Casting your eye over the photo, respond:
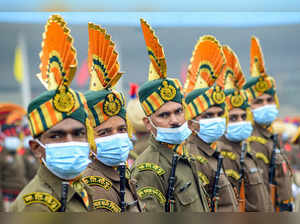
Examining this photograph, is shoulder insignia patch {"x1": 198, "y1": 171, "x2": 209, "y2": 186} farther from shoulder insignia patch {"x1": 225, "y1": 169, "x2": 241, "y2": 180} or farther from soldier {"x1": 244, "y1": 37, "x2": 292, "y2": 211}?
soldier {"x1": 244, "y1": 37, "x2": 292, "y2": 211}

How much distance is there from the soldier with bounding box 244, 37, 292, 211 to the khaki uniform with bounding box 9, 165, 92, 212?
5.30 metres

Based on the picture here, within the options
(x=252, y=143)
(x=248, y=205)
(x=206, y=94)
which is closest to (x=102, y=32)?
(x=206, y=94)

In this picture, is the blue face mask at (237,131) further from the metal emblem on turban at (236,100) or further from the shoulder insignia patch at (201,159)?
the shoulder insignia patch at (201,159)

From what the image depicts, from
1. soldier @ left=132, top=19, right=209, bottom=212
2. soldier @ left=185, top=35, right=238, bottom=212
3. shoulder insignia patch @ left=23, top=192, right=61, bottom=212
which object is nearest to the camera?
shoulder insignia patch @ left=23, top=192, right=61, bottom=212

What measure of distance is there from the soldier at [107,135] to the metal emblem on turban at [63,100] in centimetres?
77

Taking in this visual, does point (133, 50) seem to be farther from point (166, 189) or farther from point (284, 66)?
point (166, 189)

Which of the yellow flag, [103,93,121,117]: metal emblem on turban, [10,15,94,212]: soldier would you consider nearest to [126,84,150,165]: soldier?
[103,93,121,117]: metal emblem on turban

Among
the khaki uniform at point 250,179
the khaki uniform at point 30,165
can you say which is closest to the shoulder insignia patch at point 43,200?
the khaki uniform at point 250,179

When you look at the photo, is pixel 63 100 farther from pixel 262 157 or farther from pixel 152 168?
pixel 262 157

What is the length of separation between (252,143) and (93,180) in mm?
4945

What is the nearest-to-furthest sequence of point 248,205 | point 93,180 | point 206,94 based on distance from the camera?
point 93,180 < point 206,94 < point 248,205

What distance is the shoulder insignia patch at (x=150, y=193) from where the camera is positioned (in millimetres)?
4445

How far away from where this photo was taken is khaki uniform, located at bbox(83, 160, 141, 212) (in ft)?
12.3

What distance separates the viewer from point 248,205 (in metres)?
7.03
